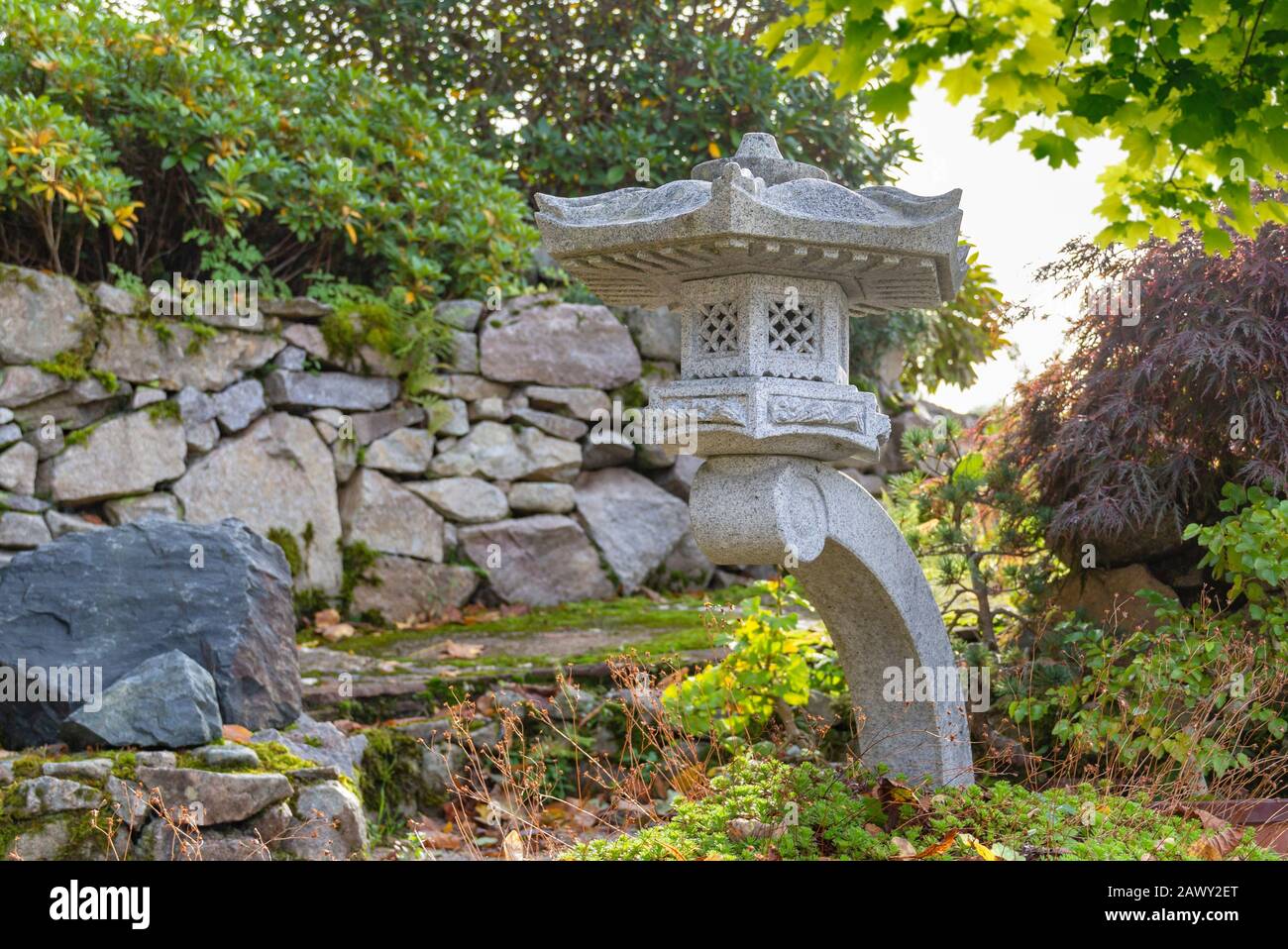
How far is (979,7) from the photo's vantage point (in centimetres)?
262

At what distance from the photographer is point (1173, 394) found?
5023 millimetres

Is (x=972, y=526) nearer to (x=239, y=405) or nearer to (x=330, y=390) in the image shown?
(x=330, y=390)

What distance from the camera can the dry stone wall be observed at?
20.5 feet

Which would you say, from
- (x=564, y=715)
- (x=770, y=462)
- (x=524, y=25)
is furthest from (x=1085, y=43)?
(x=524, y=25)

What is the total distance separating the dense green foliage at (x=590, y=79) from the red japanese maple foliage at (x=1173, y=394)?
385 cm

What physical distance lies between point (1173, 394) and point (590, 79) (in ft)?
17.8

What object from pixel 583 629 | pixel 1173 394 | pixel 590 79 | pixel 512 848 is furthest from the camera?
pixel 590 79

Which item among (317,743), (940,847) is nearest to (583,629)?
(317,743)

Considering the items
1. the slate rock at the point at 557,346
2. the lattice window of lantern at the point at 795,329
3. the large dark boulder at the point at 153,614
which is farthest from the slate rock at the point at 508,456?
the lattice window of lantern at the point at 795,329

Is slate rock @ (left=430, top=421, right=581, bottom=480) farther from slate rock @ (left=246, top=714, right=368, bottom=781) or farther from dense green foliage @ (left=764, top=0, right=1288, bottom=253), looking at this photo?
dense green foliage @ (left=764, top=0, right=1288, bottom=253)

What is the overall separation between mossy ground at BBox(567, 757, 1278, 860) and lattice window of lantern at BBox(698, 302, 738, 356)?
4.24ft

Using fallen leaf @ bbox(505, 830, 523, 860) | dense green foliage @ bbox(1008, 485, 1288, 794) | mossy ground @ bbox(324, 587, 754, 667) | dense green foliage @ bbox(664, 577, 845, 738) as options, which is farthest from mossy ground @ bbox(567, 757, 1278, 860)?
mossy ground @ bbox(324, 587, 754, 667)

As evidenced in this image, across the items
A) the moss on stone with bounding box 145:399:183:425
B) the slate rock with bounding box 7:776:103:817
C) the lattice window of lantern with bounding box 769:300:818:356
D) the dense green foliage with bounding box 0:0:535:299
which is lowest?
the slate rock with bounding box 7:776:103:817

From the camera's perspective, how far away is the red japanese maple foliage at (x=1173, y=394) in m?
4.76
